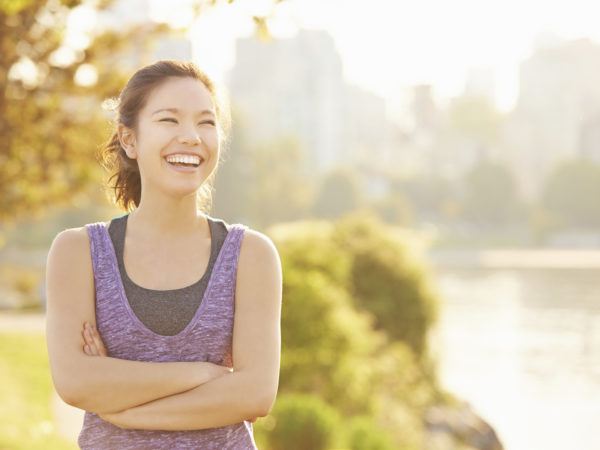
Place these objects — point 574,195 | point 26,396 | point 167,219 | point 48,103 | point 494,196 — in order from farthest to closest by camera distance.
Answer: point 494,196 < point 574,195 < point 26,396 < point 48,103 < point 167,219

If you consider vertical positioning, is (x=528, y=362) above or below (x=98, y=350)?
above

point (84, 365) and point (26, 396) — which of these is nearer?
point (84, 365)

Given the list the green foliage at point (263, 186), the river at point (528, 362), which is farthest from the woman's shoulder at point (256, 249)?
the green foliage at point (263, 186)

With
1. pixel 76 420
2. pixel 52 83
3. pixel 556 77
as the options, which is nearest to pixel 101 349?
pixel 52 83

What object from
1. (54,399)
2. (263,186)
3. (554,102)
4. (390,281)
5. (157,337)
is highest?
(554,102)

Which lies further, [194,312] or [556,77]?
[556,77]

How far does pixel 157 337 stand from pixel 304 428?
558 cm

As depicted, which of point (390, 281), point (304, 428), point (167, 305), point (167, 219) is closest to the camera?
point (167, 305)

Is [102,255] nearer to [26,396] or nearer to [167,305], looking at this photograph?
[167,305]

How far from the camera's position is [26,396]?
10.6 meters

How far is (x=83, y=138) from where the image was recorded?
9.72m

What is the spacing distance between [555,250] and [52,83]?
59.9 meters

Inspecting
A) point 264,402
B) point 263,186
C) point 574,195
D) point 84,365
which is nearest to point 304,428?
point 264,402

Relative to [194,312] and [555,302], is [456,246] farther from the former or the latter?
[194,312]
